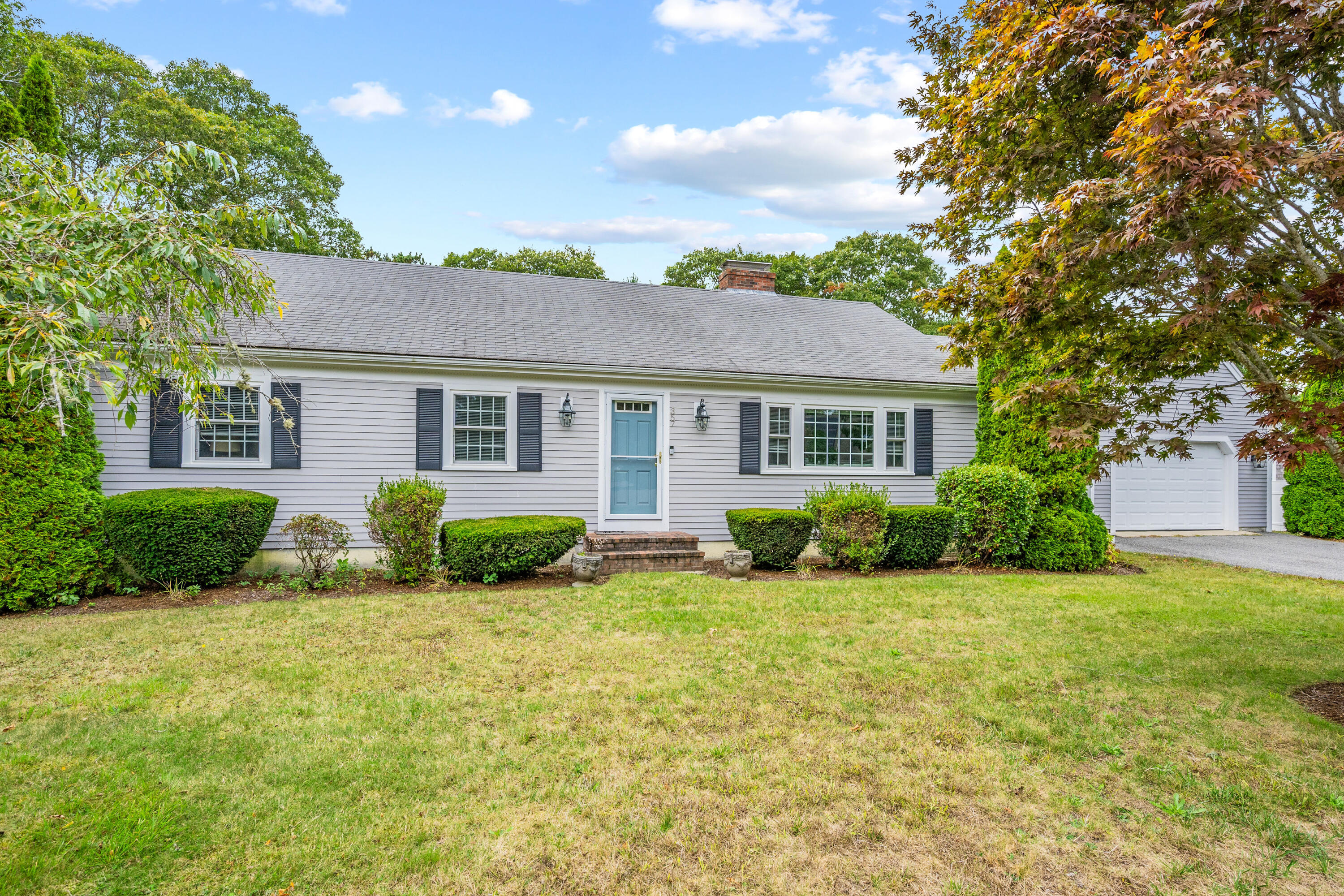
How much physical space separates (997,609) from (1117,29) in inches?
198

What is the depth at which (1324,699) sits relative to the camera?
4.21m

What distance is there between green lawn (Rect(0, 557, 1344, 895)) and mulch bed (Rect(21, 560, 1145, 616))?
0.60 m

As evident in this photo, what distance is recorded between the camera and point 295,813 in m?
2.78

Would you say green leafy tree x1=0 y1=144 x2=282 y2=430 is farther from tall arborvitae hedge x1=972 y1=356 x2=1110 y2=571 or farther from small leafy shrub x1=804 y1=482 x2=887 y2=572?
tall arborvitae hedge x1=972 y1=356 x2=1110 y2=571

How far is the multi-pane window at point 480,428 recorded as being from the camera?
360 inches

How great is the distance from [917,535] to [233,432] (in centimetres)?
921

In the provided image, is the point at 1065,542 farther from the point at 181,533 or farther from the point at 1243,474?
the point at 181,533

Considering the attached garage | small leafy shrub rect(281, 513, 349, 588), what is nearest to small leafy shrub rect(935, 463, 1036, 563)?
the attached garage

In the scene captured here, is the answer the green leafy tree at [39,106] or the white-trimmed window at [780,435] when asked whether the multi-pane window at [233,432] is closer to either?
the green leafy tree at [39,106]

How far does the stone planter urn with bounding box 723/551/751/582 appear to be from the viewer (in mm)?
8023

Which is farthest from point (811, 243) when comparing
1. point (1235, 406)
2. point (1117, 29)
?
point (1117, 29)

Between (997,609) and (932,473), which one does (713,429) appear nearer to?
(932,473)

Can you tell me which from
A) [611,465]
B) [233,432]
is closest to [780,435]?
[611,465]

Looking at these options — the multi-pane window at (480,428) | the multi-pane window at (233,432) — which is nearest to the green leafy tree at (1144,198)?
the multi-pane window at (480,428)
